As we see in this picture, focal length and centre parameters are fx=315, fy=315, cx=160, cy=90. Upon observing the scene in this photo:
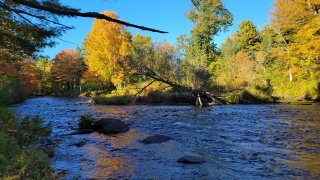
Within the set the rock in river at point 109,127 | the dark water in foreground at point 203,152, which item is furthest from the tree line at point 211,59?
the dark water in foreground at point 203,152

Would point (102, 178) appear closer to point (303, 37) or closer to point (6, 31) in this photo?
point (6, 31)

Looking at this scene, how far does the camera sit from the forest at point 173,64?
12845 millimetres

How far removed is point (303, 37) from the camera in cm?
3272

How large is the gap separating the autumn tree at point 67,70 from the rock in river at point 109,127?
4880 cm

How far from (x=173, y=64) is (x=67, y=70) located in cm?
4106

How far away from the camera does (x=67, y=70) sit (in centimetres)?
6750

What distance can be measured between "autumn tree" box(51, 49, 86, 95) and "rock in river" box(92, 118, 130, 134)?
48.8 m

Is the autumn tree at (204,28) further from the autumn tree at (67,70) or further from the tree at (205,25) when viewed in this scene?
the autumn tree at (67,70)

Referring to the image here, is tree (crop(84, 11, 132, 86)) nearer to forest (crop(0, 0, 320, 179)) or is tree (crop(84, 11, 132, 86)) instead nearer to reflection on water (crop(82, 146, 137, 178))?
forest (crop(0, 0, 320, 179))

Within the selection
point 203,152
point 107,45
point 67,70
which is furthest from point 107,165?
point 67,70

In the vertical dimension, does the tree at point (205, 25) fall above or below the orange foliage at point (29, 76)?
above

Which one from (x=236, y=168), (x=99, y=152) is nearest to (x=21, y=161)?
(x=99, y=152)

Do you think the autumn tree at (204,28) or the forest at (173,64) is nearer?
the forest at (173,64)

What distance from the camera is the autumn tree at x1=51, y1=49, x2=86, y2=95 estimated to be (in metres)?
66.5
